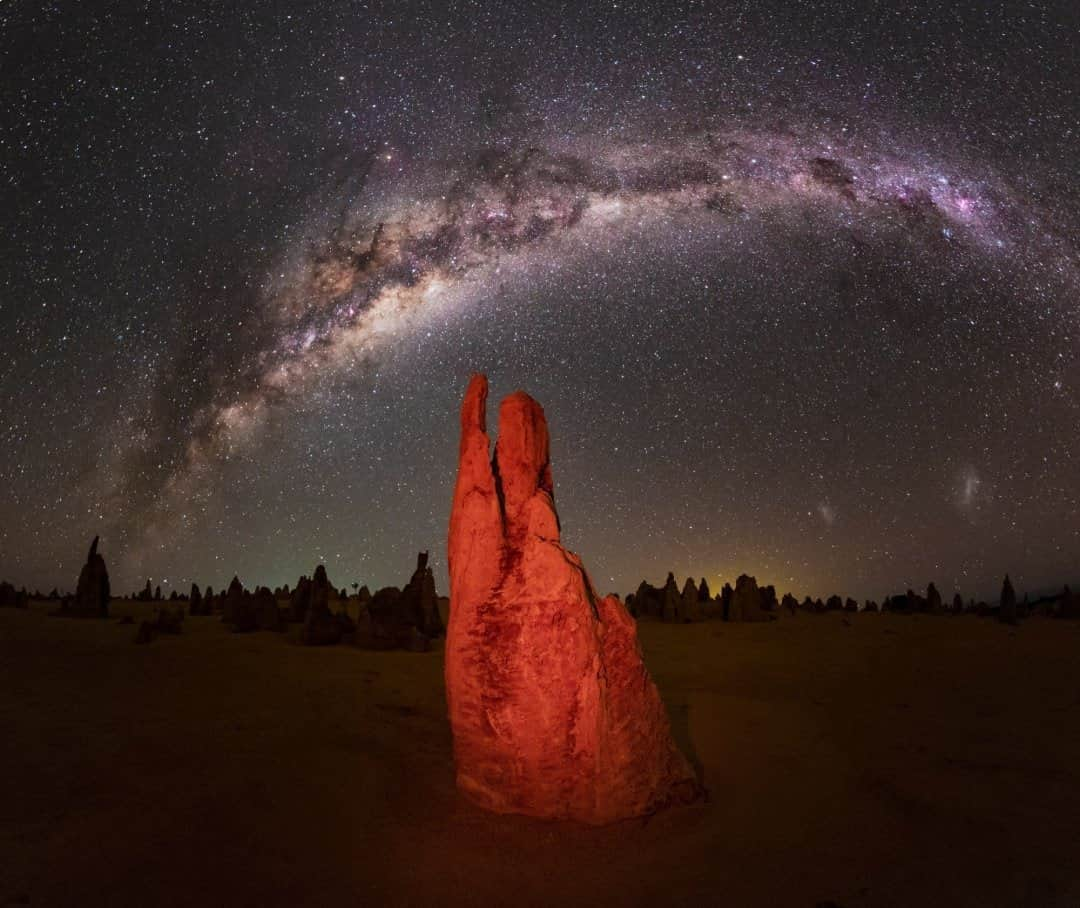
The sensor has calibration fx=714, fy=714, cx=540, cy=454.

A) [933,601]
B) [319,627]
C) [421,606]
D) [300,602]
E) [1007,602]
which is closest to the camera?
[319,627]

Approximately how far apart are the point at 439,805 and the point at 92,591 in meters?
24.9

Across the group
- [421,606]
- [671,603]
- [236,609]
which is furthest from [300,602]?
[671,603]

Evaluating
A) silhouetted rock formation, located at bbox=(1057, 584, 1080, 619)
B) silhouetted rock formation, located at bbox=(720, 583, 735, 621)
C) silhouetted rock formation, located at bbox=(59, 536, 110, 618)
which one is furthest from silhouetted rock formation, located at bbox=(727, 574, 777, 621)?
silhouetted rock formation, located at bbox=(59, 536, 110, 618)

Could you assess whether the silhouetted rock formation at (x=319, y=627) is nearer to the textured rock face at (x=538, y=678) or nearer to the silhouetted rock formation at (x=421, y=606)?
the silhouetted rock formation at (x=421, y=606)

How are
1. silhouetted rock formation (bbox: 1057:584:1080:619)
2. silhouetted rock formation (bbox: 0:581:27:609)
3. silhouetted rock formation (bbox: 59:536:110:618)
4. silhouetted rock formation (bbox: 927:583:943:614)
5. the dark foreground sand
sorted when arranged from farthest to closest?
1. silhouetted rock formation (bbox: 927:583:943:614)
2. silhouetted rock formation (bbox: 1057:584:1080:619)
3. silhouetted rock formation (bbox: 0:581:27:609)
4. silhouetted rock formation (bbox: 59:536:110:618)
5. the dark foreground sand

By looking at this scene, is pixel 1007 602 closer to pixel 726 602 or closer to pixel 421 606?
pixel 726 602

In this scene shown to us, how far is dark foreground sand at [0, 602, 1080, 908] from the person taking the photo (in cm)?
851

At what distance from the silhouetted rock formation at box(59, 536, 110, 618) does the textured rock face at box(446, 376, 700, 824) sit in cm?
2432

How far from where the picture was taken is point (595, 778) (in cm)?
962

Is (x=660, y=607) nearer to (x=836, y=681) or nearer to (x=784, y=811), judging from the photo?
(x=836, y=681)

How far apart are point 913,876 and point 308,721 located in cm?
1048

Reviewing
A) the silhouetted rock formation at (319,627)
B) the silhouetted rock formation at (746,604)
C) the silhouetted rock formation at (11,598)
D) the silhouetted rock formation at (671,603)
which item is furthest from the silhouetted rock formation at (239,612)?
the silhouetted rock formation at (746,604)

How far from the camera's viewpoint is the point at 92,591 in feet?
94.8

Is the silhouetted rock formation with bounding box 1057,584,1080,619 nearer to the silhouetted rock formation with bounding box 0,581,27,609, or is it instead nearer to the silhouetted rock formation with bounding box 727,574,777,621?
the silhouetted rock formation with bounding box 727,574,777,621
